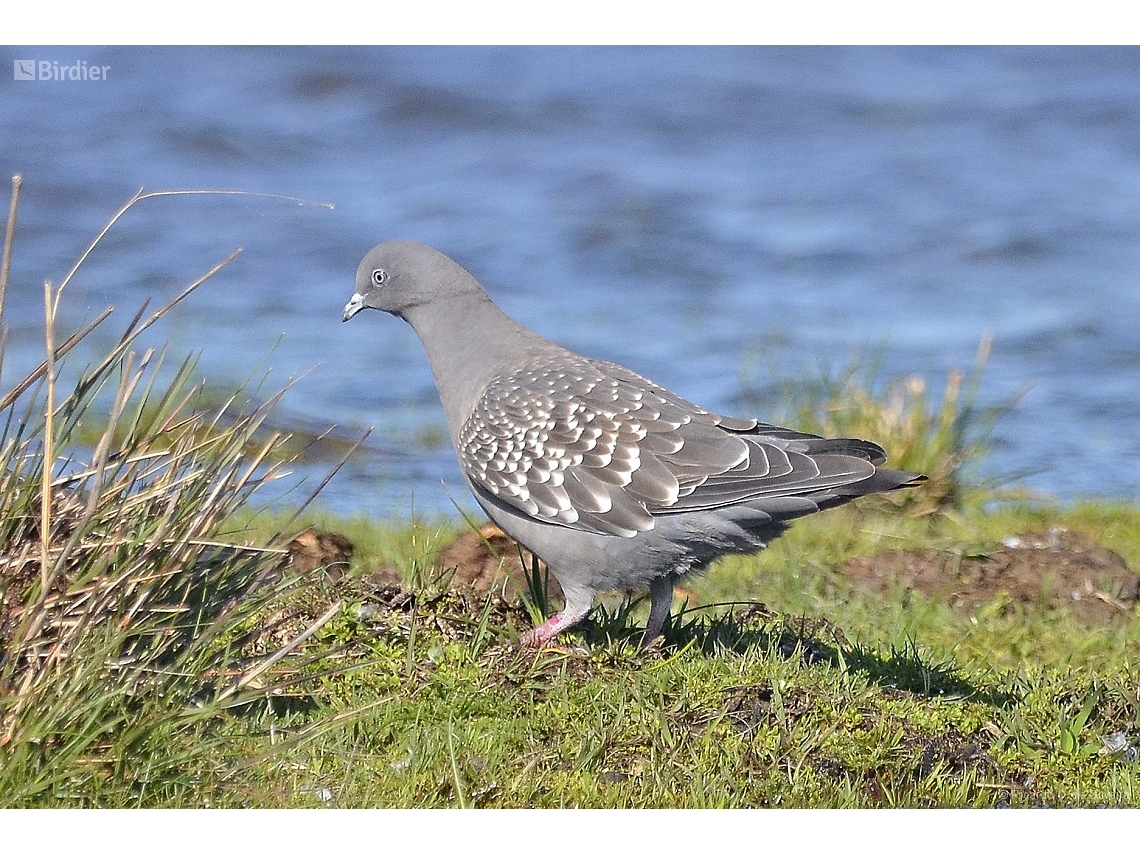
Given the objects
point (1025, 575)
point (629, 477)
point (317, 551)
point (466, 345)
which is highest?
point (466, 345)

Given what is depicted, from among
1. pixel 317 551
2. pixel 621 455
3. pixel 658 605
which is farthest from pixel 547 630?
pixel 317 551

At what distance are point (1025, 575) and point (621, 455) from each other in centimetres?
229

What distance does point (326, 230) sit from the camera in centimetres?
1109

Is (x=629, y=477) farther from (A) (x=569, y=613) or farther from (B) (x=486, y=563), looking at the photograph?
(B) (x=486, y=563)

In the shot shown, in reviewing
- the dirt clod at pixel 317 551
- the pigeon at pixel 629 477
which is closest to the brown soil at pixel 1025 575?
the pigeon at pixel 629 477

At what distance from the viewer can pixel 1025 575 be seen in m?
6.38

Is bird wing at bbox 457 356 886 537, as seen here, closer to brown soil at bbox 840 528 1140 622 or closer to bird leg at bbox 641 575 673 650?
bird leg at bbox 641 575 673 650

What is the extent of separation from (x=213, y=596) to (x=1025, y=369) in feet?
23.8

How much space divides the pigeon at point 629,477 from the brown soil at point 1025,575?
142 centimetres

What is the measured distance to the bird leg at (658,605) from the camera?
5152 millimetres

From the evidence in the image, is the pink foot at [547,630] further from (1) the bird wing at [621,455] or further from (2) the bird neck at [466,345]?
(2) the bird neck at [466,345]

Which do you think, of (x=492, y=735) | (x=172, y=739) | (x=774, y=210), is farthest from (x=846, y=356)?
(x=172, y=739)

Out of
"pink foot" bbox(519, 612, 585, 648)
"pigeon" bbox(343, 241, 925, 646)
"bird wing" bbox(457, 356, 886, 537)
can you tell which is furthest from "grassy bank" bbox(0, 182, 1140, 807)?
"bird wing" bbox(457, 356, 886, 537)

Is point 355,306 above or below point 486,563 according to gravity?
above
